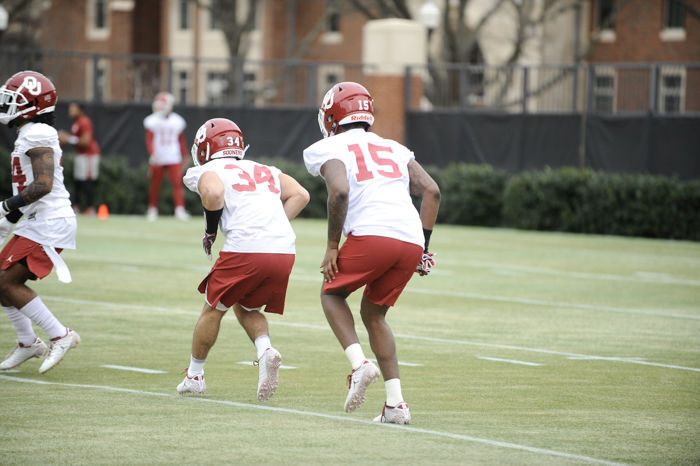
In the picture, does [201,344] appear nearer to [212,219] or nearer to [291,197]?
[212,219]

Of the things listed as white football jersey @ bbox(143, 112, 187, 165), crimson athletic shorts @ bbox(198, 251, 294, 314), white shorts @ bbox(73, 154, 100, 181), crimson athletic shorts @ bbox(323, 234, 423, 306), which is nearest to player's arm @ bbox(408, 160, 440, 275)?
crimson athletic shorts @ bbox(323, 234, 423, 306)

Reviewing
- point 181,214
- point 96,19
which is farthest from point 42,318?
point 96,19

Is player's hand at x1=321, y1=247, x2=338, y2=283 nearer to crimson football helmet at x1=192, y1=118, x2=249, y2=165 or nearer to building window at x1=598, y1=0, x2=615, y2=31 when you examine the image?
crimson football helmet at x1=192, y1=118, x2=249, y2=165

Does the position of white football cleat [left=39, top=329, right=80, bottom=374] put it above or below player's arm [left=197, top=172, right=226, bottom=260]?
below

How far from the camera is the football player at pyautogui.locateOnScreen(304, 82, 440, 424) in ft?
23.4

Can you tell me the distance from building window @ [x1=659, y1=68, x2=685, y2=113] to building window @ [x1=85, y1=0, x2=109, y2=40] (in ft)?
117

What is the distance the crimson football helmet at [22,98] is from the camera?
8.69m

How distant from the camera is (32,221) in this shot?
8.72m

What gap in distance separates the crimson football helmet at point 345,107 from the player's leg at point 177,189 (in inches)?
643

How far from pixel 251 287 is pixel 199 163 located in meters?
0.96

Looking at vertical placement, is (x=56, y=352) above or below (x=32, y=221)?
below

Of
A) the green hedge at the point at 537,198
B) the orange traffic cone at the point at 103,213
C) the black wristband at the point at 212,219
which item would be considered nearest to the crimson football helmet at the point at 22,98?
the black wristband at the point at 212,219

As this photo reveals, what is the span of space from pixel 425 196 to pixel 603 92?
1881 cm

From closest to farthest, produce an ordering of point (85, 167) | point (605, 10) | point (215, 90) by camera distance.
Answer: point (85, 167), point (215, 90), point (605, 10)
